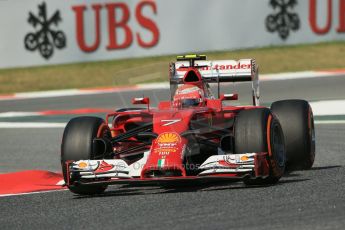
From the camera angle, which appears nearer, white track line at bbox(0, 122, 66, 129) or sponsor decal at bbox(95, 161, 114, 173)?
sponsor decal at bbox(95, 161, 114, 173)

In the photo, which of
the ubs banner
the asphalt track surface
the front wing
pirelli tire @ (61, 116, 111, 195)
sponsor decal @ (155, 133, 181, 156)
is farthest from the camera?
the ubs banner

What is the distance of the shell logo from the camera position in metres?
9.20

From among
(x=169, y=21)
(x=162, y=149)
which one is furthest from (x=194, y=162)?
(x=169, y=21)

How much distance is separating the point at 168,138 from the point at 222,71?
2146mm

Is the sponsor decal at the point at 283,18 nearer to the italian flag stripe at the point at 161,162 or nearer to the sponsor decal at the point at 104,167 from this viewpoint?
the sponsor decal at the point at 104,167

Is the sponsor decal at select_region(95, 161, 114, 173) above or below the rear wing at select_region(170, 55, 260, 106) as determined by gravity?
below

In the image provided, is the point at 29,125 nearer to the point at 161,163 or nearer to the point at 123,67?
the point at 123,67

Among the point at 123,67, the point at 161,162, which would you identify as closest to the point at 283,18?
the point at 123,67

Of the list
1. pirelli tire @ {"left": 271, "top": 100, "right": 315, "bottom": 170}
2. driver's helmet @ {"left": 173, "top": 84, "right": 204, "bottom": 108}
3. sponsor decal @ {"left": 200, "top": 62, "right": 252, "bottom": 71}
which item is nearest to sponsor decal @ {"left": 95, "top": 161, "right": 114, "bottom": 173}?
driver's helmet @ {"left": 173, "top": 84, "right": 204, "bottom": 108}

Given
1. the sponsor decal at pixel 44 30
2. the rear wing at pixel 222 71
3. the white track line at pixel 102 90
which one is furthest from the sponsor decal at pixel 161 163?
the sponsor decal at pixel 44 30

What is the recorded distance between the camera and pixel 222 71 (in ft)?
36.7

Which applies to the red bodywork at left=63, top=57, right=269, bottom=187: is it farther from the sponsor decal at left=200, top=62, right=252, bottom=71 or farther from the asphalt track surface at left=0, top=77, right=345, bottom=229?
the sponsor decal at left=200, top=62, right=252, bottom=71

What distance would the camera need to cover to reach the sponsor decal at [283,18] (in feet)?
73.6

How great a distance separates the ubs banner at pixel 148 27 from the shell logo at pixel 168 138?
1342cm
